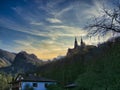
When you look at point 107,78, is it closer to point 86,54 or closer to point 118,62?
point 118,62

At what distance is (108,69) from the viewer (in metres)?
22.6

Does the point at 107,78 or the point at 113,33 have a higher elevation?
the point at 113,33

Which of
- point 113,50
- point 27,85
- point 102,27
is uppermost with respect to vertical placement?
point 102,27

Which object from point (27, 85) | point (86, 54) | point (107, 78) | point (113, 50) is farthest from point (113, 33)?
point (86, 54)

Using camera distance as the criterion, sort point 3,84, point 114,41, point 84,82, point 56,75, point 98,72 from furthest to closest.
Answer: point 3,84, point 56,75, point 84,82, point 98,72, point 114,41

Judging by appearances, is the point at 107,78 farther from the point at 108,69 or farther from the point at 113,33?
the point at 113,33

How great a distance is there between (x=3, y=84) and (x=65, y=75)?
29911 mm

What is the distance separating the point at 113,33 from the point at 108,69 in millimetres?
3533

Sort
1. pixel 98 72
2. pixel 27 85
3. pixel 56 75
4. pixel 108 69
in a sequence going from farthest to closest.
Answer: pixel 56 75, pixel 27 85, pixel 98 72, pixel 108 69

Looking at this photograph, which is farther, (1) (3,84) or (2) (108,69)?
(1) (3,84)

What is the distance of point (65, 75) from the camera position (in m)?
67.1

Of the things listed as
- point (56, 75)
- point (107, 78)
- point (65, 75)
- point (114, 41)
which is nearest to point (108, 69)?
point (107, 78)

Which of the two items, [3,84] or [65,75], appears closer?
[65,75]

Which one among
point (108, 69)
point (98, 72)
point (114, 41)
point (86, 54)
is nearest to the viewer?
point (114, 41)
